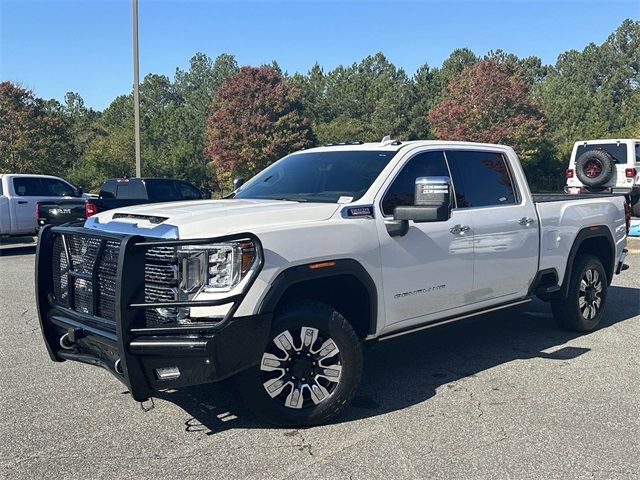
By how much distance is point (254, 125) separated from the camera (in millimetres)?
35656

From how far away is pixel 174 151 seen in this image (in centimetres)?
4094

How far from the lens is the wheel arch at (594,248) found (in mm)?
6273

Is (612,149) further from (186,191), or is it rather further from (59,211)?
(59,211)

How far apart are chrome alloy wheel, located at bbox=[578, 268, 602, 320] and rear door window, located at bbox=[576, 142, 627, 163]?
1119 centimetres

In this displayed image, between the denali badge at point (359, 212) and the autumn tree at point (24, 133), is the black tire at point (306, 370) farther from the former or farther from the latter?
the autumn tree at point (24, 133)

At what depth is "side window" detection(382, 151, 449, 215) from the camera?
465cm

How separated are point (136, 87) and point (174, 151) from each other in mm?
24276

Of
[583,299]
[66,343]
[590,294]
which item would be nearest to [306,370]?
[66,343]

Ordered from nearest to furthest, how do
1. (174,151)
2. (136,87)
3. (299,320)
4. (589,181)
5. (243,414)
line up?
1. (299,320)
2. (243,414)
3. (589,181)
4. (136,87)
5. (174,151)

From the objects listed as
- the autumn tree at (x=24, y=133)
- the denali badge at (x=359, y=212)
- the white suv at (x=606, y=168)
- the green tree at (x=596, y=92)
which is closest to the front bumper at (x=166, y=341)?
the denali badge at (x=359, y=212)

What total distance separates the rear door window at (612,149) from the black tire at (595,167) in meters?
0.84

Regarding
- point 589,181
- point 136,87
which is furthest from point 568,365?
point 136,87

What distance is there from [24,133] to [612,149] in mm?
24548

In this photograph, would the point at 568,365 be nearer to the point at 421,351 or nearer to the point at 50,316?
the point at 421,351
